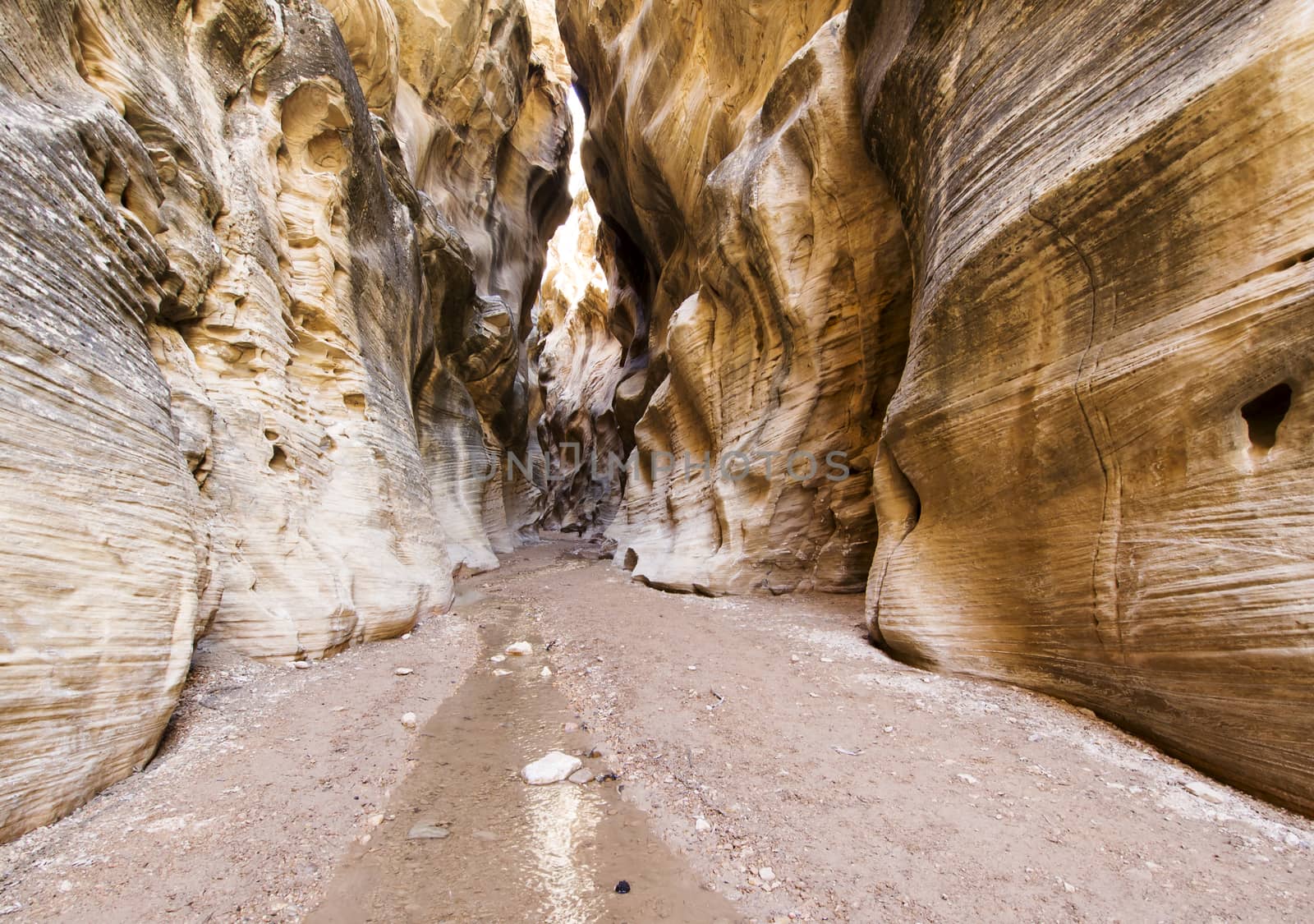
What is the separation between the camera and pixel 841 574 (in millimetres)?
7566

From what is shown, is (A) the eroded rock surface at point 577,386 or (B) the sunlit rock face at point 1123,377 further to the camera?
(A) the eroded rock surface at point 577,386

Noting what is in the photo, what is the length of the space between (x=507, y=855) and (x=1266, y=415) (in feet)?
15.1

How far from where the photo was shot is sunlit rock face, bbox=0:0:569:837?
260 cm

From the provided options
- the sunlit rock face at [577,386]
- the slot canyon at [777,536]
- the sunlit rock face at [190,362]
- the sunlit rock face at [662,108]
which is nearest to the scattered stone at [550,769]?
the slot canyon at [777,536]

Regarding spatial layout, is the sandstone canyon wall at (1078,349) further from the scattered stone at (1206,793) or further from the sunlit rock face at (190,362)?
the sunlit rock face at (190,362)

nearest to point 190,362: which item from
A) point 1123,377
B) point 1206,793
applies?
point 1123,377

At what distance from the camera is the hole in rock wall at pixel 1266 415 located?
273 centimetres

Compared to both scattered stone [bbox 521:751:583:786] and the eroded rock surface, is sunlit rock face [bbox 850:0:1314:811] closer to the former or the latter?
scattered stone [bbox 521:751:583:786]

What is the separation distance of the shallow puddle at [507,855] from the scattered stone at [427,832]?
26 millimetres

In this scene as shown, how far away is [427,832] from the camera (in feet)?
8.10

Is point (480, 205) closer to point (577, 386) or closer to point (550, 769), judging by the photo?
point (577, 386)

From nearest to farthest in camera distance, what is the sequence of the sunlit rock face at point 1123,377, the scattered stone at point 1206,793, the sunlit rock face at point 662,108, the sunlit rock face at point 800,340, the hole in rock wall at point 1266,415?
the scattered stone at point 1206,793 → the sunlit rock face at point 1123,377 → the hole in rock wall at point 1266,415 → the sunlit rock face at point 800,340 → the sunlit rock face at point 662,108

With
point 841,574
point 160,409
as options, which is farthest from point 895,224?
point 160,409

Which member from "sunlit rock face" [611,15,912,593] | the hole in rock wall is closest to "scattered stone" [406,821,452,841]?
the hole in rock wall
